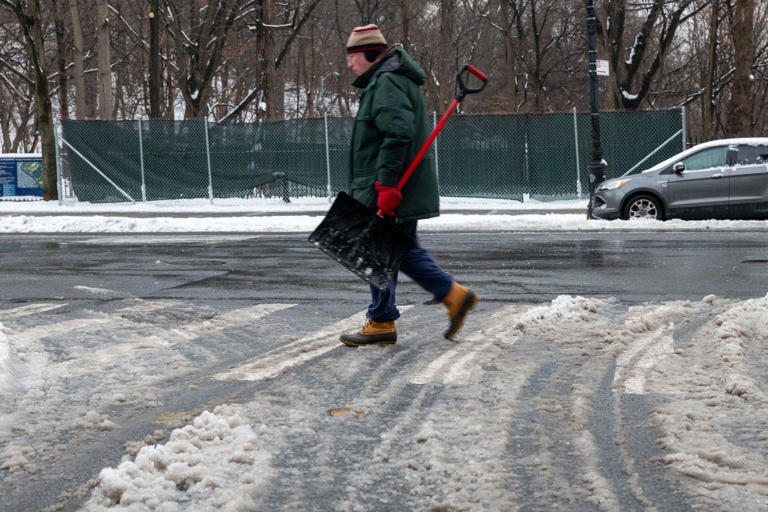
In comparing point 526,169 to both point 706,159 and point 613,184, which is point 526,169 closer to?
point 613,184

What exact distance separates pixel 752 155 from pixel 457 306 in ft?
38.4

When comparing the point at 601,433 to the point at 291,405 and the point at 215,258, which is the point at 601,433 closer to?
the point at 291,405

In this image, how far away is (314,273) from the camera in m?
10.1

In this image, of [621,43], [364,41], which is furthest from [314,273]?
[621,43]

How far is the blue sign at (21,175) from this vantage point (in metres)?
30.9

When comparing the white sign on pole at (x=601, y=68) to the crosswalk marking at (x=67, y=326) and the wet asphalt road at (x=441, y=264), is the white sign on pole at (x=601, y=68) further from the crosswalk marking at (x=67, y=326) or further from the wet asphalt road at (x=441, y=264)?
the crosswalk marking at (x=67, y=326)

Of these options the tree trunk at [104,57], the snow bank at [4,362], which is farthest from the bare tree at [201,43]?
the snow bank at [4,362]

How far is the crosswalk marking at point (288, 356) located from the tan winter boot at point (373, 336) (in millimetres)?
109

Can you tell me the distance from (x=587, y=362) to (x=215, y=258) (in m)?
7.39

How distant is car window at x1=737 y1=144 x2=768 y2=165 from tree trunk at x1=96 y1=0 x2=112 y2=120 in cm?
1892

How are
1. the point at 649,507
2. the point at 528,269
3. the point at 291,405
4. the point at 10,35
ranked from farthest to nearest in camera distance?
1. the point at 10,35
2. the point at 528,269
3. the point at 291,405
4. the point at 649,507

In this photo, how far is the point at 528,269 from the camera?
399 inches

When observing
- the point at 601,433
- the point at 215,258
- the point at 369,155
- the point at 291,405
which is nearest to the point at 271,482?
the point at 291,405

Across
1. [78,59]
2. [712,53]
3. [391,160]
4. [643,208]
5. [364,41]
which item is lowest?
[643,208]
